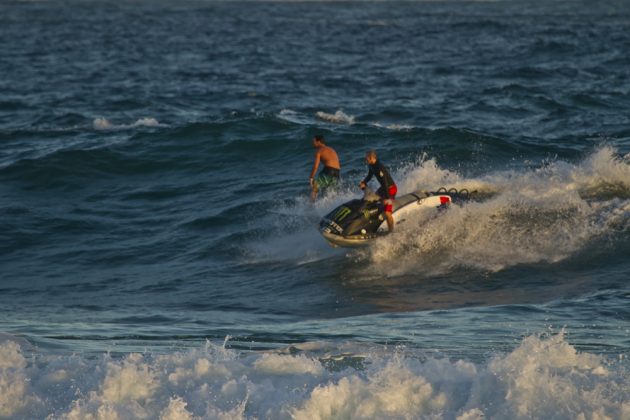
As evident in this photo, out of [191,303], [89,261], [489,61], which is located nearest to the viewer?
[191,303]

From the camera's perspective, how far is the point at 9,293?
16.7 meters

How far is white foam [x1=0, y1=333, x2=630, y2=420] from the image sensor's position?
30.8 feet

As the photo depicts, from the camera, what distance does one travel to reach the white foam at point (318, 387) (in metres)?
9.38

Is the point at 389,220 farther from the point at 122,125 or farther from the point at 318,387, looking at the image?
the point at 122,125

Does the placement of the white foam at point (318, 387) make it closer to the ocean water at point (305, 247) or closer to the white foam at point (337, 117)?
the ocean water at point (305, 247)

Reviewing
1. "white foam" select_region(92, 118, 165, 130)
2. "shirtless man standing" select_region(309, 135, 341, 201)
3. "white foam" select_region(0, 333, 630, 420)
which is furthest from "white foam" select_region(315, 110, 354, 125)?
"white foam" select_region(0, 333, 630, 420)

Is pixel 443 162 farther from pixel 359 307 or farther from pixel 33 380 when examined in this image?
pixel 33 380

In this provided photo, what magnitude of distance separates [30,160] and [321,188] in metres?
8.09

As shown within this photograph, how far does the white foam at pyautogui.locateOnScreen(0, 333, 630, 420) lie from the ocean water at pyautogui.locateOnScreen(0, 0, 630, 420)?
2cm

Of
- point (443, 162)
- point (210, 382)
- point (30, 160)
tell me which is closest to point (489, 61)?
point (443, 162)

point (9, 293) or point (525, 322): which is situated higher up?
point (525, 322)

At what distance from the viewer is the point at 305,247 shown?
17781 millimetres

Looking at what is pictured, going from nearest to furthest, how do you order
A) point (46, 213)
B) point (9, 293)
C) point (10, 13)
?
point (9, 293), point (46, 213), point (10, 13)

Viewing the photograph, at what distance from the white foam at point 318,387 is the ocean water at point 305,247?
2 centimetres
